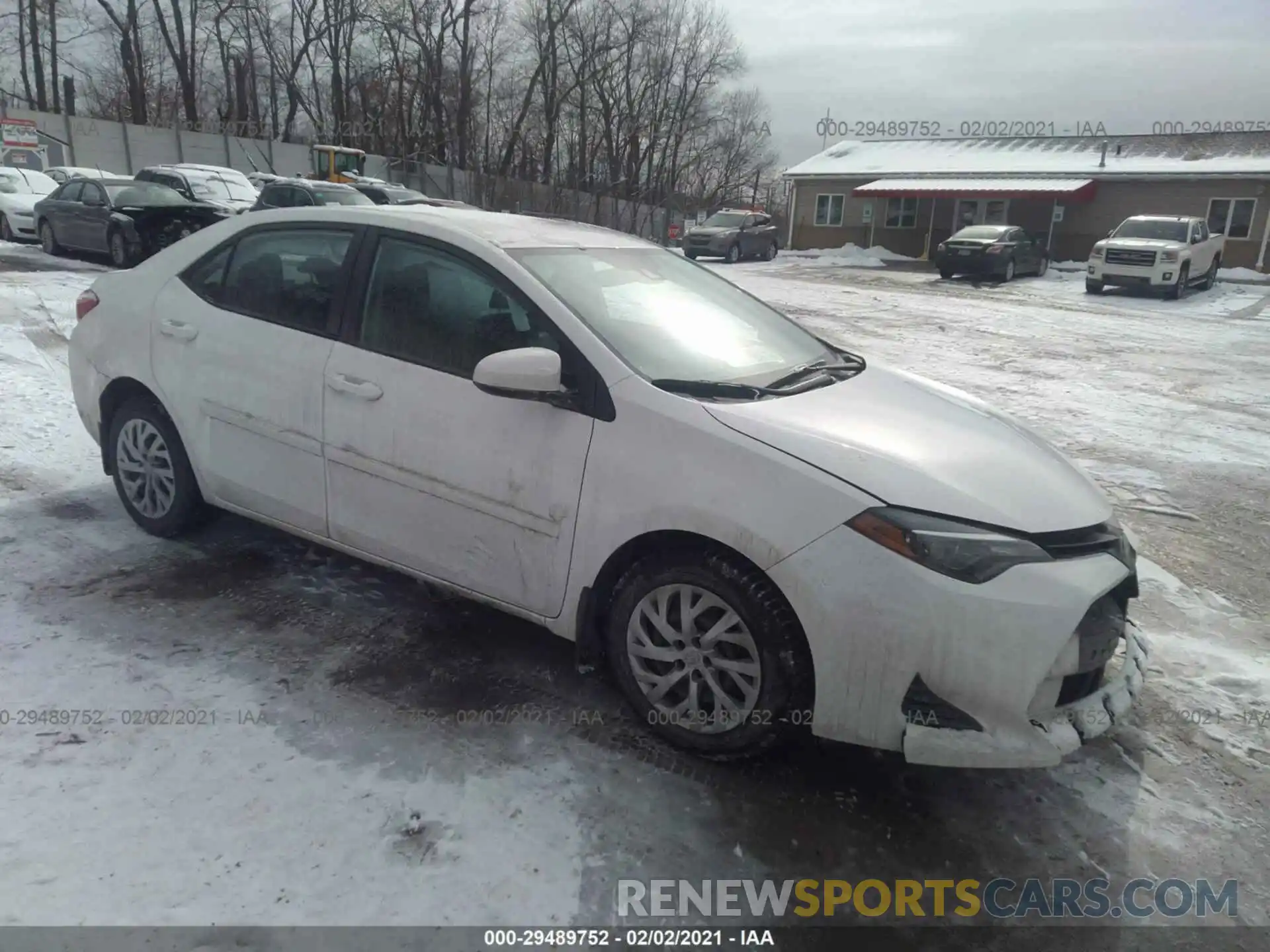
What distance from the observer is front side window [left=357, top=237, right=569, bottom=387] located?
3162mm

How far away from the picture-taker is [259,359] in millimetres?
3672

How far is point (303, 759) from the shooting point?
277cm

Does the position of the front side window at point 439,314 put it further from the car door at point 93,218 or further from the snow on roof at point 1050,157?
the snow on roof at point 1050,157

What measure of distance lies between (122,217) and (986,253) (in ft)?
68.0

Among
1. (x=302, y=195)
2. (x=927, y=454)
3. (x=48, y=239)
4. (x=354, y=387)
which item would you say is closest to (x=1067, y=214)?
(x=302, y=195)

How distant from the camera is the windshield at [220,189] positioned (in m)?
19.6

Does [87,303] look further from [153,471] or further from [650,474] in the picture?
[650,474]

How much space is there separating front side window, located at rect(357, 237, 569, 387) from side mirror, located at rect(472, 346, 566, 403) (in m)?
0.17

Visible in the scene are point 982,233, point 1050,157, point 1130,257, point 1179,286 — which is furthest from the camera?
point 1050,157

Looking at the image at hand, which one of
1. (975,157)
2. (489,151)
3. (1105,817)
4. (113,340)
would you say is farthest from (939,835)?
(489,151)

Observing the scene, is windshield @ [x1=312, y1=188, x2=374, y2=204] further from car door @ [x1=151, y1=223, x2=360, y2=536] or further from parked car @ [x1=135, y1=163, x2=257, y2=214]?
car door @ [x1=151, y1=223, x2=360, y2=536]

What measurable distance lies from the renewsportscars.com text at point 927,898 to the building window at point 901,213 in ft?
119

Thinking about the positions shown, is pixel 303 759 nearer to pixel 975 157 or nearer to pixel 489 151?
pixel 975 157

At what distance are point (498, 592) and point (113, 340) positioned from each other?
2448mm
